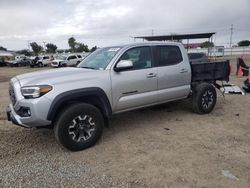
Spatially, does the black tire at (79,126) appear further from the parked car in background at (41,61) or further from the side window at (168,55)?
the parked car in background at (41,61)

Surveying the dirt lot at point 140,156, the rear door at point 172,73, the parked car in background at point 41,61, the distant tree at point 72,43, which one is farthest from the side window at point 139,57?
the distant tree at point 72,43

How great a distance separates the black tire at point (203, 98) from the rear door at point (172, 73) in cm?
34

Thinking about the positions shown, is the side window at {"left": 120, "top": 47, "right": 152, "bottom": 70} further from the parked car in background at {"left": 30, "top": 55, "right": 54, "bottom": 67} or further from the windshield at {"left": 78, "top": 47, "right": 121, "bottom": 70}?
the parked car in background at {"left": 30, "top": 55, "right": 54, "bottom": 67}

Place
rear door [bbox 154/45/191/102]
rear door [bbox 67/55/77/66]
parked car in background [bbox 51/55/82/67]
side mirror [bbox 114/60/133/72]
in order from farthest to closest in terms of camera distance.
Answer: rear door [bbox 67/55/77/66] < parked car in background [bbox 51/55/82/67] < rear door [bbox 154/45/191/102] < side mirror [bbox 114/60/133/72]

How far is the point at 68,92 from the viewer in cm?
394

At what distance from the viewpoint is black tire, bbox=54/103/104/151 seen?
3934 millimetres

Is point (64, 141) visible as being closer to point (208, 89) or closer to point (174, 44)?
point (174, 44)

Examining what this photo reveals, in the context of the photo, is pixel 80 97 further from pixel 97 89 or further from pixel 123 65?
pixel 123 65

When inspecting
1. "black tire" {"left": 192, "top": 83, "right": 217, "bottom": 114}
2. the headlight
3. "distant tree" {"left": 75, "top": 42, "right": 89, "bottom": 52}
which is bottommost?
"black tire" {"left": 192, "top": 83, "right": 217, "bottom": 114}

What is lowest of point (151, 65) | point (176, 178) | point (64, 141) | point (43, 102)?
point (176, 178)

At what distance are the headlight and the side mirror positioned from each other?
4.22 feet

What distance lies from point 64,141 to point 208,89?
3949mm

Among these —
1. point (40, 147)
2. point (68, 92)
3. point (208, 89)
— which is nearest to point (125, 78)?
point (68, 92)

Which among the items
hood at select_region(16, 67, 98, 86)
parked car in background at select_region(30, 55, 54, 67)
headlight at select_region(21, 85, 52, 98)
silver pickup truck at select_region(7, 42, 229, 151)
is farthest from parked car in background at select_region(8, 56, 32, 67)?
headlight at select_region(21, 85, 52, 98)
